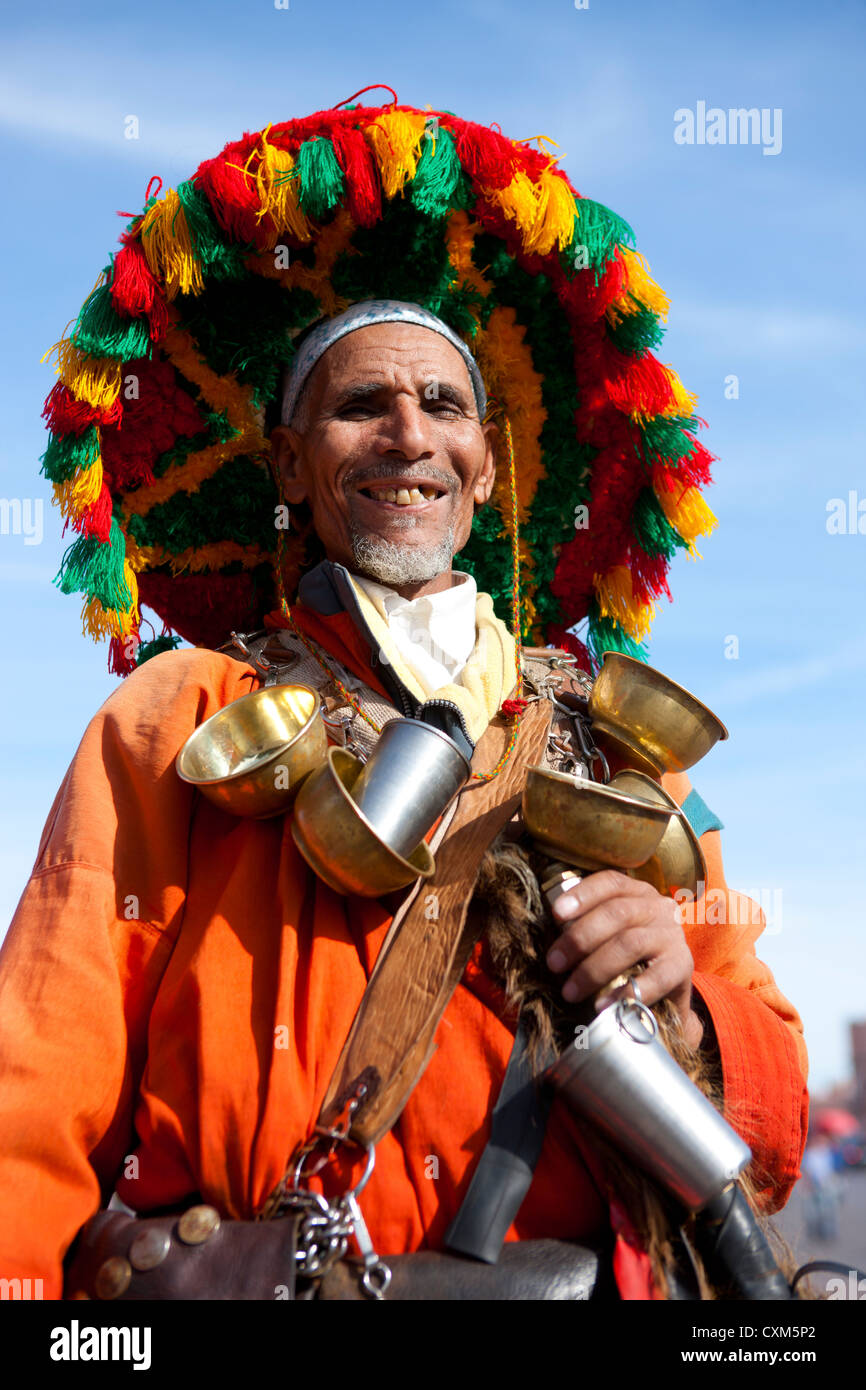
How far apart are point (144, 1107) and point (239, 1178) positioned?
0.26 m

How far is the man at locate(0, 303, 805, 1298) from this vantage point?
2.24m

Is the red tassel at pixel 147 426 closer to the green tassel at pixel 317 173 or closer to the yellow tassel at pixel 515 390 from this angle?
the green tassel at pixel 317 173

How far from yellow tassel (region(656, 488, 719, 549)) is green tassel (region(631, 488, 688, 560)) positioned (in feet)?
0.15

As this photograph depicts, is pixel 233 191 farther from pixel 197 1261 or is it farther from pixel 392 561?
pixel 197 1261

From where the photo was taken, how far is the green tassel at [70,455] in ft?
10.7

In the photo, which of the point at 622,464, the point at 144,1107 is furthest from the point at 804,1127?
the point at 622,464

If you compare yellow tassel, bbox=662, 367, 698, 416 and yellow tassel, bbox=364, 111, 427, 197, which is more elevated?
yellow tassel, bbox=364, 111, 427, 197

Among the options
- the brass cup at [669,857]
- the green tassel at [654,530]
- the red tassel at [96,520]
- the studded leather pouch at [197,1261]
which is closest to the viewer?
the studded leather pouch at [197,1261]

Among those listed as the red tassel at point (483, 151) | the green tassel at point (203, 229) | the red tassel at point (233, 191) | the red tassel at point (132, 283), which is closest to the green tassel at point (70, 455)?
the red tassel at point (132, 283)

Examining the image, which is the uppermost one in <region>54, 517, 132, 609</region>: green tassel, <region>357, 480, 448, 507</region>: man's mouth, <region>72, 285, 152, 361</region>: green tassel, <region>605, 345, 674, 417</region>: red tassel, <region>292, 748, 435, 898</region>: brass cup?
<region>72, 285, 152, 361</region>: green tassel

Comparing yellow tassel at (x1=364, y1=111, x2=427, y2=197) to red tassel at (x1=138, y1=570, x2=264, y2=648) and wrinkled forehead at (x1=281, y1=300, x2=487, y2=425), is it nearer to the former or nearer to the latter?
wrinkled forehead at (x1=281, y1=300, x2=487, y2=425)

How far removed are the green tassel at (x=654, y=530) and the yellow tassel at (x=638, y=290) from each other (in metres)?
0.53

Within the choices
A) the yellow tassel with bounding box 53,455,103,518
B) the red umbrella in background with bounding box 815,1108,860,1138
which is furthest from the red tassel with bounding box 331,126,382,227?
the red umbrella in background with bounding box 815,1108,860,1138

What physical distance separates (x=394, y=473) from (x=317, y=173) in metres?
0.81
